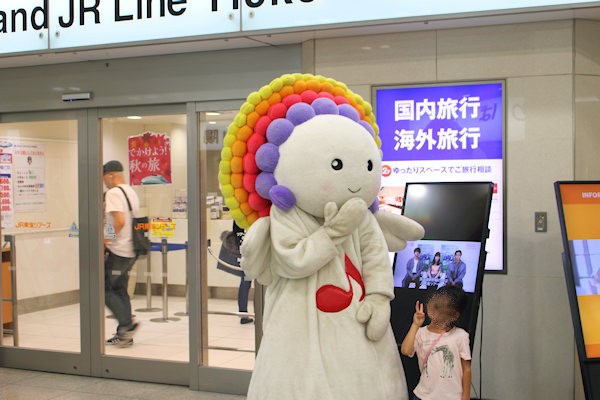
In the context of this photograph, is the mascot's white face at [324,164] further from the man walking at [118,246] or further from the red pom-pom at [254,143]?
the man walking at [118,246]

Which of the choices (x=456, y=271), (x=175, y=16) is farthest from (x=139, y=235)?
(x=456, y=271)

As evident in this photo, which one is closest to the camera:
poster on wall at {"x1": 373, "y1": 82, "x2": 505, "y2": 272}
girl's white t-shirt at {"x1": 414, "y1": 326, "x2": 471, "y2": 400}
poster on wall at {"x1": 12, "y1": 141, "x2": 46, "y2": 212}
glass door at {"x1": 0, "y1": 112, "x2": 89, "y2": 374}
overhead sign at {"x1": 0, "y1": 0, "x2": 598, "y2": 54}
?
girl's white t-shirt at {"x1": 414, "y1": 326, "x2": 471, "y2": 400}

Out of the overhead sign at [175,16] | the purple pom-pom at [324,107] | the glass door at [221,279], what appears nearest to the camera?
the purple pom-pom at [324,107]

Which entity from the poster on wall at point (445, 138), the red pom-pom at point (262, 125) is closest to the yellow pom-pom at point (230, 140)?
the red pom-pom at point (262, 125)

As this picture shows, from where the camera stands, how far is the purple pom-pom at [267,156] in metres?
3.37

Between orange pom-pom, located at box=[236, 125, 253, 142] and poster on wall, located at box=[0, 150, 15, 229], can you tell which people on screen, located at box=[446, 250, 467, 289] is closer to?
orange pom-pom, located at box=[236, 125, 253, 142]

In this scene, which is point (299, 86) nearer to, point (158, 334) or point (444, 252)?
point (444, 252)

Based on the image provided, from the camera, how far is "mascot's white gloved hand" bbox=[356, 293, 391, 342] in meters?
3.32

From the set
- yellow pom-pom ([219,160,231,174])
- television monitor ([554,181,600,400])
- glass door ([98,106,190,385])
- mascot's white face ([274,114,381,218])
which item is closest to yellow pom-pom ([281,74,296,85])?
mascot's white face ([274,114,381,218])

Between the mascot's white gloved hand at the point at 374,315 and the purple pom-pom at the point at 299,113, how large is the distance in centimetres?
84

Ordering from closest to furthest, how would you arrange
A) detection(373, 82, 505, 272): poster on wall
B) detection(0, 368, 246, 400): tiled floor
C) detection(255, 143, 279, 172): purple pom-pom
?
detection(255, 143, 279, 172): purple pom-pom < detection(373, 82, 505, 272): poster on wall < detection(0, 368, 246, 400): tiled floor

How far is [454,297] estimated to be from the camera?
13.3 feet

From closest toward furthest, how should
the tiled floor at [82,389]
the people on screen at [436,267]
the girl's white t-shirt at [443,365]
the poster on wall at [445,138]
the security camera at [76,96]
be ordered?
the girl's white t-shirt at [443,365] < the people on screen at [436,267] < the poster on wall at [445,138] < the tiled floor at [82,389] < the security camera at [76,96]

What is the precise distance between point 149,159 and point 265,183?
3.13 meters
